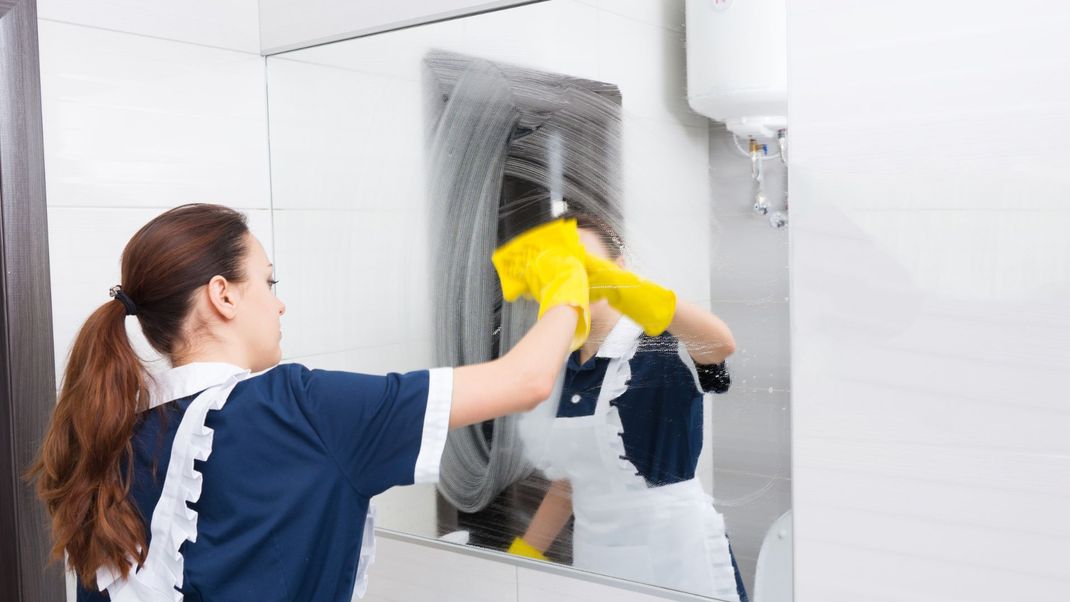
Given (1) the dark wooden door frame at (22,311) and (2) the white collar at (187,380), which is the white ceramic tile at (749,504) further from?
(1) the dark wooden door frame at (22,311)

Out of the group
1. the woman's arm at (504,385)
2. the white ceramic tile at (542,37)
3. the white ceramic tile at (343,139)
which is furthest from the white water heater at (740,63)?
the white ceramic tile at (343,139)

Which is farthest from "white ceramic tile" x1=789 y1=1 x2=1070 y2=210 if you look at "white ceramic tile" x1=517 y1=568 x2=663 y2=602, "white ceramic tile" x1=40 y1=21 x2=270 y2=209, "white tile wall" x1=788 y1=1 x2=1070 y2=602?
"white ceramic tile" x1=40 y1=21 x2=270 y2=209

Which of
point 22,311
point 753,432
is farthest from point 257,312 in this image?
point 753,432

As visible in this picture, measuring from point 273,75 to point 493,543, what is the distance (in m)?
Answer: 0.89

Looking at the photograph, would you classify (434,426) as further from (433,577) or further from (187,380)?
(433,577)

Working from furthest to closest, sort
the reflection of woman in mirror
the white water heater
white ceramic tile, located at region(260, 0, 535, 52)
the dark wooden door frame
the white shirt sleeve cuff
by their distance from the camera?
1. white ceramic tile, located at region(260, 0, 535, 52)
2. the dark wooden door frame
3. the reflection of woman in mirror
4. the white water heater
5. the white shirt sleeve cuff

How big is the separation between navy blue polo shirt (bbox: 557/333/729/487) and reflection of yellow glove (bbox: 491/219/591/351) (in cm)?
9

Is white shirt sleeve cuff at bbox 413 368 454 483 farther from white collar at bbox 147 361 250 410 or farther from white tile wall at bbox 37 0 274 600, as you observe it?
white tile wall at bbox 37 0 274 600

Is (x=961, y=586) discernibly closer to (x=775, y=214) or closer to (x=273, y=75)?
(x=775, y=214)

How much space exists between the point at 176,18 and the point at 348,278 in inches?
19.6

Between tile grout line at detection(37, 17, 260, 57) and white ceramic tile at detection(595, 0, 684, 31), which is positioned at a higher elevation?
tile grout line at detection(37, 17, 260, 57)

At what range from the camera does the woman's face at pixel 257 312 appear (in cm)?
96

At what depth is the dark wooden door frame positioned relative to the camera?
48.2 inches

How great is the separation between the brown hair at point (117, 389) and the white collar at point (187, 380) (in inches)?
0.7
